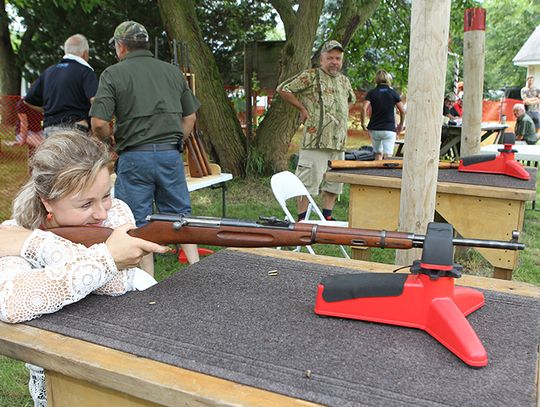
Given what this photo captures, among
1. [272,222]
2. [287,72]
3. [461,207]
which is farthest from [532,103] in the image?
[272,222]

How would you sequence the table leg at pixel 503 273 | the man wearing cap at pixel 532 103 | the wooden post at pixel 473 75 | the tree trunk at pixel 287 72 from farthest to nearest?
the man wearing cap at pixel 532 103
the tree trunk at pixel 287 72
the wooden post at pixel 473 75
the table leg at pixel 503 273

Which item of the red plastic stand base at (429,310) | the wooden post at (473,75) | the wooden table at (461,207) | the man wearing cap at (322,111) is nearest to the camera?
the red plastic stand base at (429,310)

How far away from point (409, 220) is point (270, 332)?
5.21 feet

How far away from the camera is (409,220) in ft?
9.01

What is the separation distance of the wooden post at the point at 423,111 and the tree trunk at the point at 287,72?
18.8 feet

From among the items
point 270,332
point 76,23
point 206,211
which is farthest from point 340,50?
point 76,23

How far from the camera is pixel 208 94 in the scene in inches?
Result: 307

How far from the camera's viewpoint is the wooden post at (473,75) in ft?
15.4

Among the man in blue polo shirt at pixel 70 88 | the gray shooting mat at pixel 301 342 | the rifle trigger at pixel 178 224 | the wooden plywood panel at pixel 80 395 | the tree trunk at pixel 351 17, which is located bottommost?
the wooden plywood panel at pixel 80 395

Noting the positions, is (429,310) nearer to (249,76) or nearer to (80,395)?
(80,395)

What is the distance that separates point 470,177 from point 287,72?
5084 millimetres

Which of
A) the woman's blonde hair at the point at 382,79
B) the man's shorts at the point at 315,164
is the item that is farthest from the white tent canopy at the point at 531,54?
the man's shorts at the point at 315,164

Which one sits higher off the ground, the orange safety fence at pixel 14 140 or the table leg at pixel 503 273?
the orange safety fence at pixel 14 140

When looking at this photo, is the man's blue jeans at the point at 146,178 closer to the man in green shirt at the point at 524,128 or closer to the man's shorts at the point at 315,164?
the man's shorts at the point at 315,164
